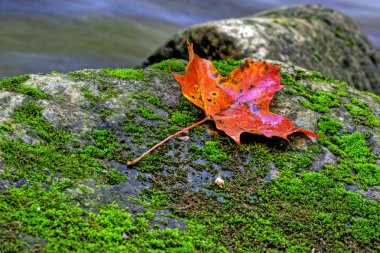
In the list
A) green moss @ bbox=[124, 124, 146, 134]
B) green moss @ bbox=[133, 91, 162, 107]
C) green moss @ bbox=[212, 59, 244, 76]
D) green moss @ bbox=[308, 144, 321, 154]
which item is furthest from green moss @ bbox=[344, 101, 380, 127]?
green moss @ bbox=[124, 124, 146, 134]

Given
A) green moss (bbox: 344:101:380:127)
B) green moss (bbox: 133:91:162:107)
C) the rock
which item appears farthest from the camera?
the rock

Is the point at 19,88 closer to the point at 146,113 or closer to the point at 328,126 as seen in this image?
the point at 146,113

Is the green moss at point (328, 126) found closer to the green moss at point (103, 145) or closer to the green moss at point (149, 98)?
the green moss at point (149, 98)

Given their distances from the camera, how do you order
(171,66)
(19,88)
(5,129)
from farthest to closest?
(171,66)
(19,88)
(5,129)

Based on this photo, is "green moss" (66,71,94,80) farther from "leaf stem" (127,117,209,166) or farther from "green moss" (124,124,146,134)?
"leaf stem" (127,117,209,166)

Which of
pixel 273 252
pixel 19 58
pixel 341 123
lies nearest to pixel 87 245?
pixel 273 252

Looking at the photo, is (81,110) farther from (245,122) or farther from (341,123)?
(341,123)

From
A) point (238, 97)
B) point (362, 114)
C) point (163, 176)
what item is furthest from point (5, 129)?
point (362, 114)
